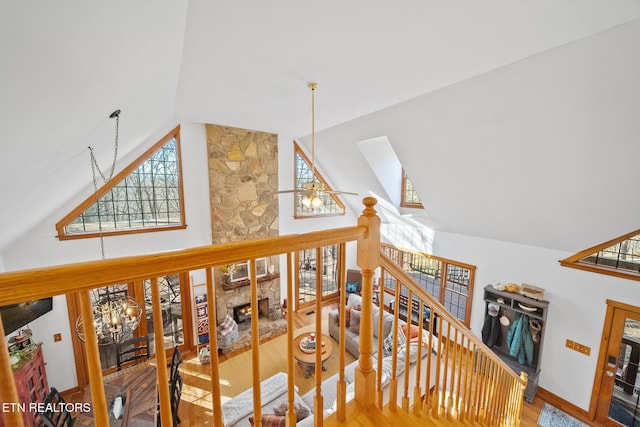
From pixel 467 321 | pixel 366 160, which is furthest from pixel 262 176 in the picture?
pixel 467 321

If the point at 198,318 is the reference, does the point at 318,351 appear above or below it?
above

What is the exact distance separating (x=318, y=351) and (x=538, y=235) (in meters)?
4.71

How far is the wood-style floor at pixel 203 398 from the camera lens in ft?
12.5

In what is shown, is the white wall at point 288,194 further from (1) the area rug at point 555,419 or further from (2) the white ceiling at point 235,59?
(1) the area rug at point 555,419

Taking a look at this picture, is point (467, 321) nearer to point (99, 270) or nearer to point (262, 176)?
point (262, 176)

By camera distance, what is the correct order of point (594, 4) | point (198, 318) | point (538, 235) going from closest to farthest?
1. point (594, 4)
2. point (538, 235)
3. point (198, 318)

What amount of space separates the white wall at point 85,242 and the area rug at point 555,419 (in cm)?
636

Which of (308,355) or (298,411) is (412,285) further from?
(308,355)

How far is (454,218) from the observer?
5.19 meters

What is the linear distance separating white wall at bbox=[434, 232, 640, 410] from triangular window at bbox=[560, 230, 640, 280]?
10 cm

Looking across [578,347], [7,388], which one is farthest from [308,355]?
[7,388]

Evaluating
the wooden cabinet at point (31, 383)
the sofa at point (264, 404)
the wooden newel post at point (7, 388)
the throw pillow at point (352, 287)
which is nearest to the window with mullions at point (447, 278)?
the throw pillow at point (352, 287)

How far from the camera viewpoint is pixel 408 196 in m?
6.01

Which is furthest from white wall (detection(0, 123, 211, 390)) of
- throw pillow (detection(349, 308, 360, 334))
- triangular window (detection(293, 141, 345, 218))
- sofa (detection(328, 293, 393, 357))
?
throw pillow (detection(349, 308, 360, 334))
